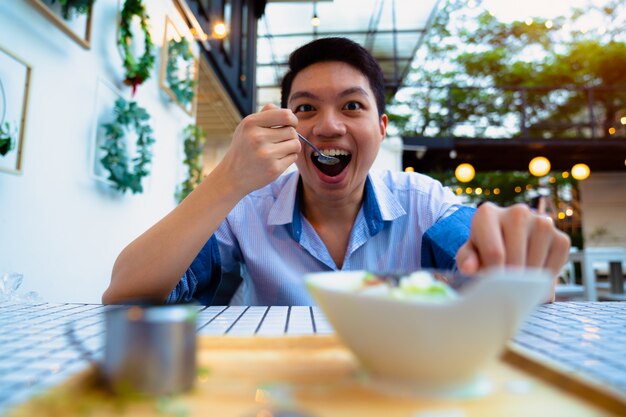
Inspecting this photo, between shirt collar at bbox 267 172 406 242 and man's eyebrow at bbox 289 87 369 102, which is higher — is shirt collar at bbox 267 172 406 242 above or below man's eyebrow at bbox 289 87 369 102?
below

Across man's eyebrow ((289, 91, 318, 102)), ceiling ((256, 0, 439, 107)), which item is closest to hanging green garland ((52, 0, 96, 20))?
man's eyebrow ((289, 91, 318, 102))

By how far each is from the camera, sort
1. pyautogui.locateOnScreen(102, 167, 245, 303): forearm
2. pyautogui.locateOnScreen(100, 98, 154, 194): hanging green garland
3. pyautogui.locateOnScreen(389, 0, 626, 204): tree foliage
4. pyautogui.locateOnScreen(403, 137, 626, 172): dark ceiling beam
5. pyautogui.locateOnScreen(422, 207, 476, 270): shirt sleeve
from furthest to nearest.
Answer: pyautogui.locateOnScreen(389, 0, 626, 204): tree foliage
pyautogui.locateOnScreen(403, 137, 626, 172): dark ceiling beam
pyautogui.locateOnScreen(100, 98, 154, 194): hanging green garland
pyautogui.locateOnScreen(422, 207, 476, 270): shirt sleeve
pyautogui.locateOnScreen(102, 167, 245, 303): forearm

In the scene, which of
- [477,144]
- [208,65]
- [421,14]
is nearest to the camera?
[208,65]

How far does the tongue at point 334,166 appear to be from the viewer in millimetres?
1449

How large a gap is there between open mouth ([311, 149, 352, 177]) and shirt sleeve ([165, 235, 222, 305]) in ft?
1.52

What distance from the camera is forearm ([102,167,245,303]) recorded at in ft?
3.25

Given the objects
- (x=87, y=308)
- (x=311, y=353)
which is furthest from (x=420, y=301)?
(x=87, y=308)

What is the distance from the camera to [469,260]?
66 cm

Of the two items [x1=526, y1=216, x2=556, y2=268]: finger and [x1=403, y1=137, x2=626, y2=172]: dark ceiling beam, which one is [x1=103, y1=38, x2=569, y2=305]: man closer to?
[x1=526, y1=216, x2=556, y2=268]: finger

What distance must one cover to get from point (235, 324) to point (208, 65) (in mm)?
3845

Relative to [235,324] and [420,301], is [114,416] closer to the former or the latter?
[420,301]

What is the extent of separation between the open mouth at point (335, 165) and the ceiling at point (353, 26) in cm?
497

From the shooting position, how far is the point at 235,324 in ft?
2.41

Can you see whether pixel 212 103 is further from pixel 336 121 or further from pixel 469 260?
pixel 469 260
